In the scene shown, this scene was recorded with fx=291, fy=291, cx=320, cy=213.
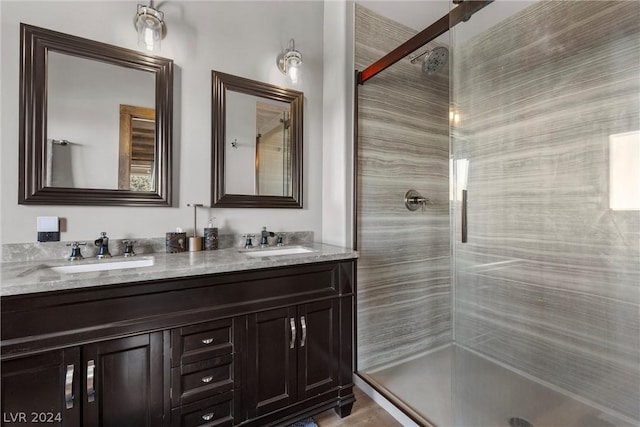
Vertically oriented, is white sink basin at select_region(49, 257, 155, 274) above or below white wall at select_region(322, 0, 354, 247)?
below

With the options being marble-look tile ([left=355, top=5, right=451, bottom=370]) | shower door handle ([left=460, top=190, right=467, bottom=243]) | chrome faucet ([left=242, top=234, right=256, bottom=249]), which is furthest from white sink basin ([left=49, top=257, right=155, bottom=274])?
shower door handle ([left=460, top=190, right=467, bottom=243])

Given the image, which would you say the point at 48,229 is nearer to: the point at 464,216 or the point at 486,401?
the point at 464,216

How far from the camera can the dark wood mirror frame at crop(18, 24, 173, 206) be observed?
4.25ft

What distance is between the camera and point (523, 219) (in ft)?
5.79

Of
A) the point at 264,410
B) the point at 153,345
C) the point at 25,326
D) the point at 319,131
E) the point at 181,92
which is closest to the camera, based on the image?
the point at 25,326

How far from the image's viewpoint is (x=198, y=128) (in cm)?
171

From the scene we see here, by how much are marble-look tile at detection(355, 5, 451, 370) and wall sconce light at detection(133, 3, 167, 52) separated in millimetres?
1227

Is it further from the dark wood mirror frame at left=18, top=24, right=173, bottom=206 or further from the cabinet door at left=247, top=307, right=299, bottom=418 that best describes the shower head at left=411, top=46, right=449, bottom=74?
the cabinet door at left=247, top=307, right=299, bottom=418

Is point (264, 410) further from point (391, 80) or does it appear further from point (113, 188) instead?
point (391, 80)

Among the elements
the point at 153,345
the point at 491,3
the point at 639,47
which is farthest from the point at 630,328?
the point at 153,345

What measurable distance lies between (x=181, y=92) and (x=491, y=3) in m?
1.76

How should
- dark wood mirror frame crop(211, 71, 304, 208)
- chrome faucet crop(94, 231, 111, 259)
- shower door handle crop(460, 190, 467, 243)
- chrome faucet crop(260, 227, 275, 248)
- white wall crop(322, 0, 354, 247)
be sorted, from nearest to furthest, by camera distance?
1. chrome faucet crop(94, 231, 111, 259)
2. shower door handle crop(460, 190, 467, 243)
3. dark wood mirror frame crop(211, 71, 304, 208)
4. chrome faucet crop(260, 227, 275, 248)
5. white wall crop(322, 0, 354, 247)

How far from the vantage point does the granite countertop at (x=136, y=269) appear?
36.7 inches

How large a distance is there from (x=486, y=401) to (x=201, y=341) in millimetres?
1523
